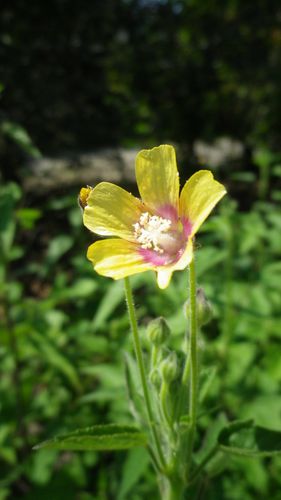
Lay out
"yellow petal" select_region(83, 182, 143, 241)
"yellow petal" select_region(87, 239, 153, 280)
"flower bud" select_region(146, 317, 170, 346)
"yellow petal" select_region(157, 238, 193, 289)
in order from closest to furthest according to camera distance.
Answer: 1. "yellow petal" select_region(157, 238, 193, 289)
2. "yellow petal" select_region(87, 239, 153, 280)
3. "yellow petal" select_region(83, 182, 143, 241)
4. "flower bud" select_region(146, 317, 170, 346)

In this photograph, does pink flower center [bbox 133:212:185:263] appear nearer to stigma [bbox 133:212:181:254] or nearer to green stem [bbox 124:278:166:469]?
stigma [bbox 133:212:181:254]

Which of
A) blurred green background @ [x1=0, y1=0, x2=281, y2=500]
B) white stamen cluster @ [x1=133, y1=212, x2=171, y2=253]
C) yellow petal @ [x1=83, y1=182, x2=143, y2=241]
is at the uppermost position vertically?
blurred green background @ [x1=0, y1=0, x2=281, y2=500]

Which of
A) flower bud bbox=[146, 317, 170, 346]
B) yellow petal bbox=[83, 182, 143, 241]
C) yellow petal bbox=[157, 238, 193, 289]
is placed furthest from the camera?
flower bud bbox=[146, 317, 170, 346]

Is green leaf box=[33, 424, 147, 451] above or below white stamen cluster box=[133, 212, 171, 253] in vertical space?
below

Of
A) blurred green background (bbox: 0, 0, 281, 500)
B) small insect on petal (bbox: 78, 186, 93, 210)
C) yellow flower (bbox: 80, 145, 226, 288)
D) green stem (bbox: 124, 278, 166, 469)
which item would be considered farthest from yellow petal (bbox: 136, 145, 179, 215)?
blurred green background (bbox: 0, 0, 281, 500)

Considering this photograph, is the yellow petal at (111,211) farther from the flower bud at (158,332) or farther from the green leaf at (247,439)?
the green leaf at (247,439)

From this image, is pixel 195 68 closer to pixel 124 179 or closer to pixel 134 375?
pixel 124 179
